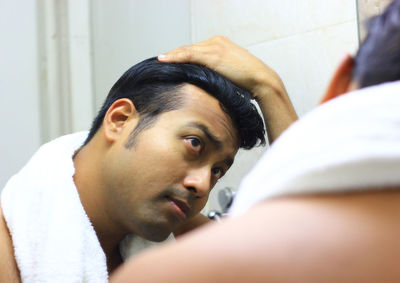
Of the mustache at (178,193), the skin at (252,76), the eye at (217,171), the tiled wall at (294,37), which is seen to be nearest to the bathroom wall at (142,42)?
the tiled wall at (294,37)

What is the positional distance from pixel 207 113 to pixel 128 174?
197 millimetres

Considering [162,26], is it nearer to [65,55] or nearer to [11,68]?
[65,55]

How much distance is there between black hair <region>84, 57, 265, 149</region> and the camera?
1.04 m

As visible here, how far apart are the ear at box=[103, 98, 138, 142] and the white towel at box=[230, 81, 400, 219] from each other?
740 millimetres

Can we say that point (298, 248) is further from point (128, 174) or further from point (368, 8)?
point (368, 8)

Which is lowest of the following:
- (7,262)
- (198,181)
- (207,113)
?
(7,262)

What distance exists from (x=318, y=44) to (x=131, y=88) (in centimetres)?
53

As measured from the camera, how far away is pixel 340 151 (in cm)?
30

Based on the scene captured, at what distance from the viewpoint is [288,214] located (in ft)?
0.96

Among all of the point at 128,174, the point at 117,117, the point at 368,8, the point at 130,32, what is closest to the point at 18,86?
the point at 130,32

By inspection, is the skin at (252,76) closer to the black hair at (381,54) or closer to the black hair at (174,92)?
the black hair at (174,92)

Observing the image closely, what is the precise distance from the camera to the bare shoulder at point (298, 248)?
0.91 ft

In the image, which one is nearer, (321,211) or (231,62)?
(321,211)

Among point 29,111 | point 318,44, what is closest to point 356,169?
point 318,44
